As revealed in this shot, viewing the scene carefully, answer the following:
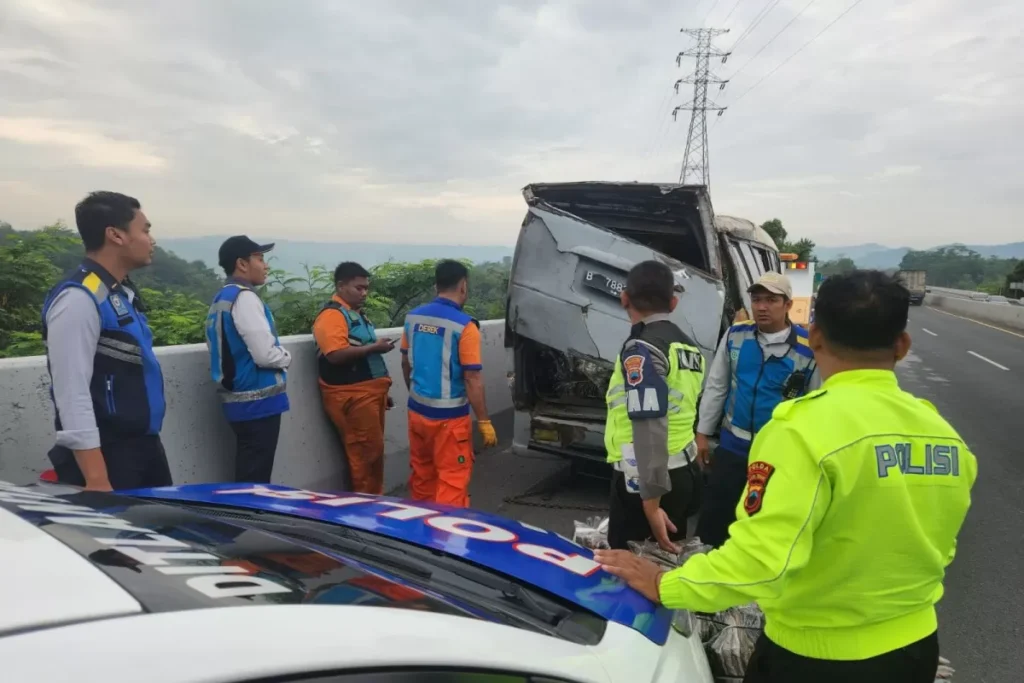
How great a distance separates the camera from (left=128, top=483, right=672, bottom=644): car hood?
5.41ft

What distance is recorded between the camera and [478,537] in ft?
6.13

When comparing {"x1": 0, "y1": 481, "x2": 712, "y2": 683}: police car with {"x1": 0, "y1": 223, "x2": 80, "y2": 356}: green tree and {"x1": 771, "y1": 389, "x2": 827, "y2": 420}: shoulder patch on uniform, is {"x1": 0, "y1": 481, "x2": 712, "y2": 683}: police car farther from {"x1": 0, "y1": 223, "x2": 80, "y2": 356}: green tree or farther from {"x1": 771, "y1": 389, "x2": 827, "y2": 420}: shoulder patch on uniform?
{"x1": 0, "y1": 223, "x2": 80, "y2": 356}: green tree

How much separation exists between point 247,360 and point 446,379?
3.88ft

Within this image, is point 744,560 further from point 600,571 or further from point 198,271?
point 198,271

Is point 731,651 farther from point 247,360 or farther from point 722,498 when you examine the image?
point 247,360

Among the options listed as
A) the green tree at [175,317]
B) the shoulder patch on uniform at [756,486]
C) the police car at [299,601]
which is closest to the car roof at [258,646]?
the police car at [299,601]

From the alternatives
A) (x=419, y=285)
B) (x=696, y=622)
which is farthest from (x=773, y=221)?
(x=696, y=622)

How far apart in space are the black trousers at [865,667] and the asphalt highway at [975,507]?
1855 mm

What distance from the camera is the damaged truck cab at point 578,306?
16.3ft

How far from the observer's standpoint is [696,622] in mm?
2016

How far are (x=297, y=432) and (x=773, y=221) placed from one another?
30683mm

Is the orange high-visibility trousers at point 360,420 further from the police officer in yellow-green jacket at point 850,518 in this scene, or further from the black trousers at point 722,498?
the police officer in yellow-green jacket at point 850,518

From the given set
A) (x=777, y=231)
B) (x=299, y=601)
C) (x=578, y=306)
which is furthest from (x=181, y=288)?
(x=777, y=231)

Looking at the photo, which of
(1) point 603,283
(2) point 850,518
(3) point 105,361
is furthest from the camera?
(1) point 603,283
